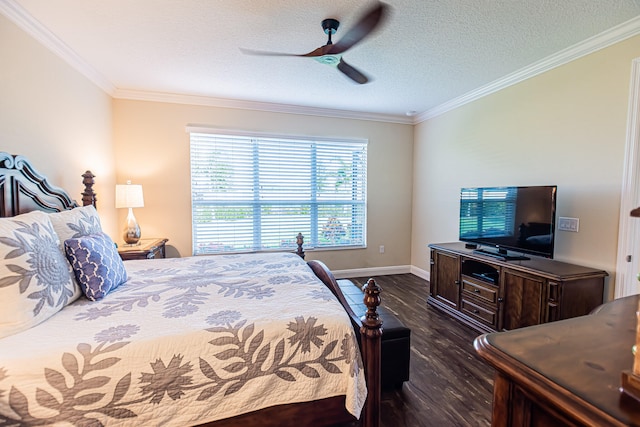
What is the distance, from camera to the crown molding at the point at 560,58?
2.14 metres

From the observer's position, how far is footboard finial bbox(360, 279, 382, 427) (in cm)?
146

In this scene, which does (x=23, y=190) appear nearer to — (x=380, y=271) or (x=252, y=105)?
(x=252, y=105)

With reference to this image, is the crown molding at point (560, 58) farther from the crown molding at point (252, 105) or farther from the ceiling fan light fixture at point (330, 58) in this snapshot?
the ceiling fan light fixture at point (330, 58)

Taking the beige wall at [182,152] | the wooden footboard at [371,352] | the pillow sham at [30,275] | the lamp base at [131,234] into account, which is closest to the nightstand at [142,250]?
the lamp base at [131,234]

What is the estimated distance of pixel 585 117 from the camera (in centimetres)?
244

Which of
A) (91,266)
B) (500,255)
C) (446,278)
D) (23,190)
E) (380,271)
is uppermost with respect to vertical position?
(23,190)

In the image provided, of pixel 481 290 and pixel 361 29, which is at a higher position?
pixel 361 29

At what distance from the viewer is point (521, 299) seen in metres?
2.39

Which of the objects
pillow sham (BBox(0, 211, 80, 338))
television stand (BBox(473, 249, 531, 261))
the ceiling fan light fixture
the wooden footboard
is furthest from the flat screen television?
pillow sham (BBox(0, 211, 80, 338))

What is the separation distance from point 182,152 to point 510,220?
13.0 feet

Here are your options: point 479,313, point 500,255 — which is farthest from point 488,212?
point 479,313

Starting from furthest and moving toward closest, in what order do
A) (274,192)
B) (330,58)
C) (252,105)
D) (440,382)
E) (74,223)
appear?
(274,192)
(252,105)
(330,58)
(440,382)
(74,223)

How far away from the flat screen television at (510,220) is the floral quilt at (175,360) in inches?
80.6

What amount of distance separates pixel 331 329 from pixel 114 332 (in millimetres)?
1022
